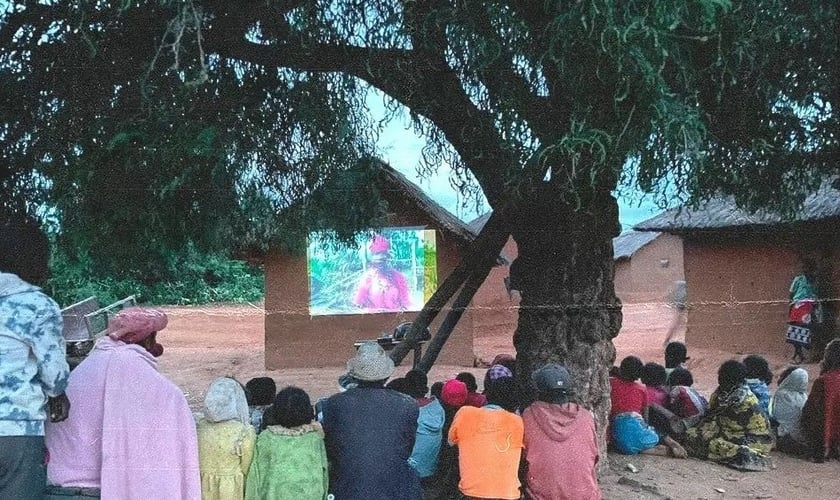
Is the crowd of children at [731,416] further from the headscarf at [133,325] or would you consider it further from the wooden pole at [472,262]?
the headscarf at [133,325]

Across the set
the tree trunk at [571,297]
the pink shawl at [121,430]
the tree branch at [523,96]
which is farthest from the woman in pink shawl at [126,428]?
the tree trunk at [571,297]

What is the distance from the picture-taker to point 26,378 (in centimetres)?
292

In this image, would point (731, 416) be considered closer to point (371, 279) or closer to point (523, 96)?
point (523, 96)

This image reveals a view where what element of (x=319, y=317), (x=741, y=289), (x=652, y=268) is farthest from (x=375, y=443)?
(x=652, y=268)

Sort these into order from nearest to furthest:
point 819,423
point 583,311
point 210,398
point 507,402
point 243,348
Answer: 1. point 210,398
2. point 507,402
3. point 583,311
4. point 819,423
5. point 243,348

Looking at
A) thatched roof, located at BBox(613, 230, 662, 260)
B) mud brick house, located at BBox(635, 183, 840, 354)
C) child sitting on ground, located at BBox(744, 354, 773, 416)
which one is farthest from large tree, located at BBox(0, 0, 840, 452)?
thatched roof, located at BBox(613, 230, 662, 260)

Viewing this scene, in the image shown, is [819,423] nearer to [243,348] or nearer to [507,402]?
[507,402]

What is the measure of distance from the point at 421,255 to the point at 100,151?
24.8 feet

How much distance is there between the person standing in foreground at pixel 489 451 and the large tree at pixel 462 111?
125cm

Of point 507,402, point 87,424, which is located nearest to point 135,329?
→ point 87,424

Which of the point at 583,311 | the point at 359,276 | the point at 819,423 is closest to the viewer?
the point at 583,311

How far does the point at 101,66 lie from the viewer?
4.67 meters

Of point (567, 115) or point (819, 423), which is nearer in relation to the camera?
point (567, 115)

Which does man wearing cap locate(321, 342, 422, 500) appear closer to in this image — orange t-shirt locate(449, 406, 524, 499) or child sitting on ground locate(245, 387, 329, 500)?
child sitting on ground locate(245, 387, 329, 500)
